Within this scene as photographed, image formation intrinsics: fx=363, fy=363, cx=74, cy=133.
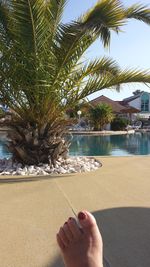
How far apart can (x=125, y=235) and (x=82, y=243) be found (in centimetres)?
113

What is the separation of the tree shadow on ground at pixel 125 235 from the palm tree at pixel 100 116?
2491cm

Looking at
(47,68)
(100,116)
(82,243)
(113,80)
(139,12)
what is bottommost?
(82,243)

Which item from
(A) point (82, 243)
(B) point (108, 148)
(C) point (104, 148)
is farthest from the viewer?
(C) point (104, 148)

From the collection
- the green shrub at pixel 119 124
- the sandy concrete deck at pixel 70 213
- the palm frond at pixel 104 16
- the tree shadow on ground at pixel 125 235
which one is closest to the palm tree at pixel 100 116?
the green shrub at pixel 119 124

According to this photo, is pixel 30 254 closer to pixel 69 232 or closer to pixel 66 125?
pixel 69 232

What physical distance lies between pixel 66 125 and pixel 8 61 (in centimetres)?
192

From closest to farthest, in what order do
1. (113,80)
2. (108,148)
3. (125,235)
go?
1. (125,235)
2. (113,80)
3. (108,148)

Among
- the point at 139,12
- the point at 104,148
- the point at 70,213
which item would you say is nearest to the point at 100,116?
the point at 104,148

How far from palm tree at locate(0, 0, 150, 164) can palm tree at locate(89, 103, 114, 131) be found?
2094 centimetres

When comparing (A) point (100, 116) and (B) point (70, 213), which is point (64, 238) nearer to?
(B) point (70, 213)

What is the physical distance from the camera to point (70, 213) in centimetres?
416

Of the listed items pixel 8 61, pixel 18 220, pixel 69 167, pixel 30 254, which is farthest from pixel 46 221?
pixel 8 61

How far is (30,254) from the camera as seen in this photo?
10.0ft

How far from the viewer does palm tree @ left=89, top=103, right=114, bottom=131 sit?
29.2m
